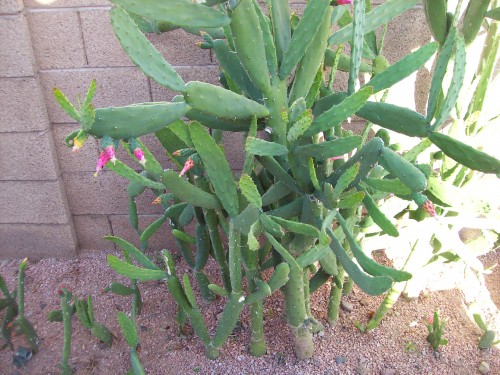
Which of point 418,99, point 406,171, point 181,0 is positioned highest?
point 181,0

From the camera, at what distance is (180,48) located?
209 centimetres

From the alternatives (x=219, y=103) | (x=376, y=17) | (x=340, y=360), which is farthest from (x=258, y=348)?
(x=376, y=17)

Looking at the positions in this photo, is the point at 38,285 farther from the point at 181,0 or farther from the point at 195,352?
the point at 181,0

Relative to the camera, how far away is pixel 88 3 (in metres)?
2.00

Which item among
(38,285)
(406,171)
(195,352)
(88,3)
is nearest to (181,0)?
(406,171)

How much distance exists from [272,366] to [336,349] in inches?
10.4

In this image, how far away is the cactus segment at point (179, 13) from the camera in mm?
1107

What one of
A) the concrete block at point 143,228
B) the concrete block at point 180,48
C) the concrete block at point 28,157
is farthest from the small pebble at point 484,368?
the concrete block at point 28,157

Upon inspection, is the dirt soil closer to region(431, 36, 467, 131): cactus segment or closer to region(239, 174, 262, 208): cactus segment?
region(239, 174, 262, 208): cactus segment

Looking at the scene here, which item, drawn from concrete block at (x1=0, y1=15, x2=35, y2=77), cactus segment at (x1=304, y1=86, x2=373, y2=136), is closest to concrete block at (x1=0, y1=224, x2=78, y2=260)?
concrete block at (x1=0, y1=15, x2=35, y2=77)

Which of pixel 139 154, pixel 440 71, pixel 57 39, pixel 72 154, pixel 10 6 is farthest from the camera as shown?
pixel 72 154

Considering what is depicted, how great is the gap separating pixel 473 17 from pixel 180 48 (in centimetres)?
112

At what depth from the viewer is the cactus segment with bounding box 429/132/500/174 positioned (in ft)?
4.18

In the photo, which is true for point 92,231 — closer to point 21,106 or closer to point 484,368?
point 21,106
